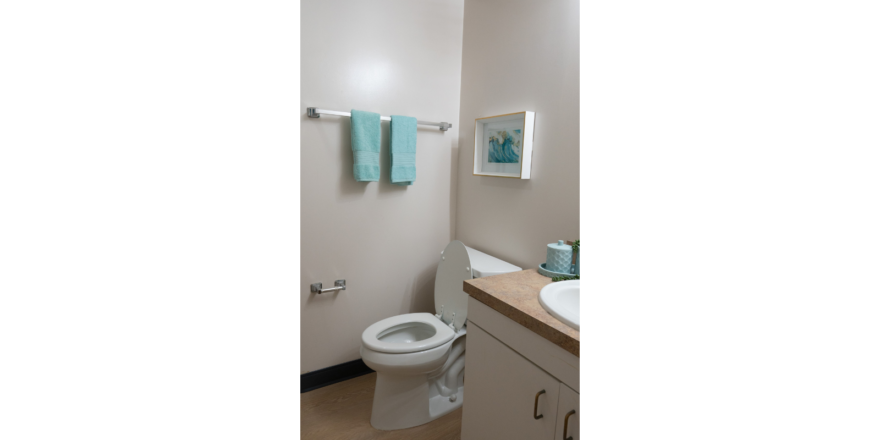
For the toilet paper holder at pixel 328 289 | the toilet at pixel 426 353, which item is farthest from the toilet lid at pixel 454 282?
the toilet paper holder at pixel 328 289

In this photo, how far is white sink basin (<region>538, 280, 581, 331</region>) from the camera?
1086 mm

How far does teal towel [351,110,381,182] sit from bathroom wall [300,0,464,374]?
100mm

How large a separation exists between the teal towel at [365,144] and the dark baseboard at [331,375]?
3.43 ft

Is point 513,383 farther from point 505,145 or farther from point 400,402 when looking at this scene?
point 505,145

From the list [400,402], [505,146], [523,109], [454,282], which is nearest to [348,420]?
[400,402]

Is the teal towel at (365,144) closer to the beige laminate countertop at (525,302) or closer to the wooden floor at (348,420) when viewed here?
the beige laminate countertop at (525,302)

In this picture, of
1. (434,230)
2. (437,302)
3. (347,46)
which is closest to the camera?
(347,46)

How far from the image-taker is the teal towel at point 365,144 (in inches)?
77.9

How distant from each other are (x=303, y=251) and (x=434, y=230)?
766 millimetres

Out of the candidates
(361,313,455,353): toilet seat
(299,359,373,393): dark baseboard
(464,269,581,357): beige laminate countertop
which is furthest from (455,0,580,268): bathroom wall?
(299,359,373,393): dark baseboard
